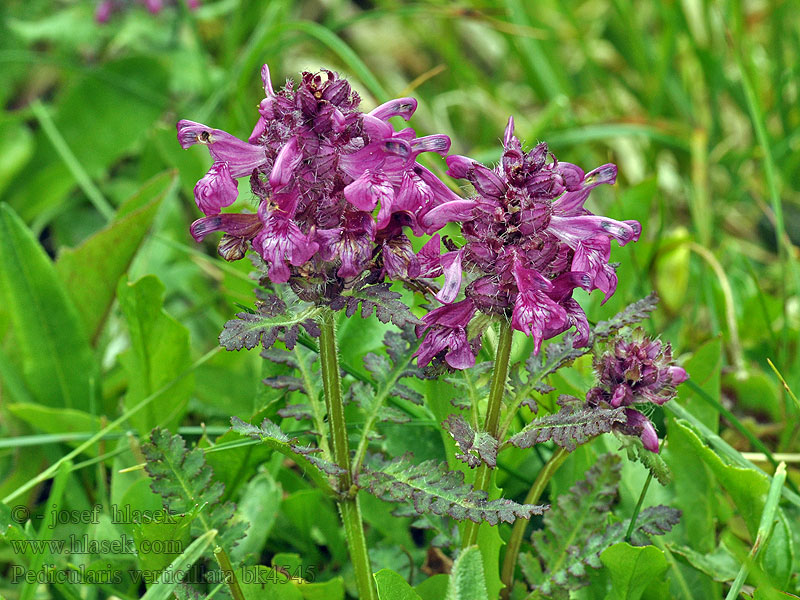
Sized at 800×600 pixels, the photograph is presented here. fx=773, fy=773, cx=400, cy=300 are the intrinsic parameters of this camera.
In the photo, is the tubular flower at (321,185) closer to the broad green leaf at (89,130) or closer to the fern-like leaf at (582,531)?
the fern-like leaf at (582,531)

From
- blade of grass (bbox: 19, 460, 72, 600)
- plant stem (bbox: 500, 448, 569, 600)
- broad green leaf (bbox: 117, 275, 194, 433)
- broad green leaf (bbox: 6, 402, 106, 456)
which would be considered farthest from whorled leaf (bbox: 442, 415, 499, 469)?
broad green leaf (bbox: 6, 402, 106, 456)

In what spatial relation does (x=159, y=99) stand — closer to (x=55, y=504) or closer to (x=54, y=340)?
(x=54, y=340)

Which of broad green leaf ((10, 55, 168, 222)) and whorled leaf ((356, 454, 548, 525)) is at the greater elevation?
broad green leaf ((10, 55, 168, 222))

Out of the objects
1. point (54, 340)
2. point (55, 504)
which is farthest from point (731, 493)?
point (54, 340)

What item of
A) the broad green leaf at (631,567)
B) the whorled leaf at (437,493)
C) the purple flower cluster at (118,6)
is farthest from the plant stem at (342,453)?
the purple flower cluster at (118,6)

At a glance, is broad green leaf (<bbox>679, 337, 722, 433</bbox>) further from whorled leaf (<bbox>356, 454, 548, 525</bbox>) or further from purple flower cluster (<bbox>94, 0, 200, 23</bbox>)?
purple flower cluster (<bbox>94, 0, 200, 23</bbox>)

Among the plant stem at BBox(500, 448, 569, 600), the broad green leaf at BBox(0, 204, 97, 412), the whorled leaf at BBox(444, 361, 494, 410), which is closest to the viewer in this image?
the whorled leaf at BBox(444, 361, 494, 410)

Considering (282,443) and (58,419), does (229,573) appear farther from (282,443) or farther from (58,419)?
(58,419)
